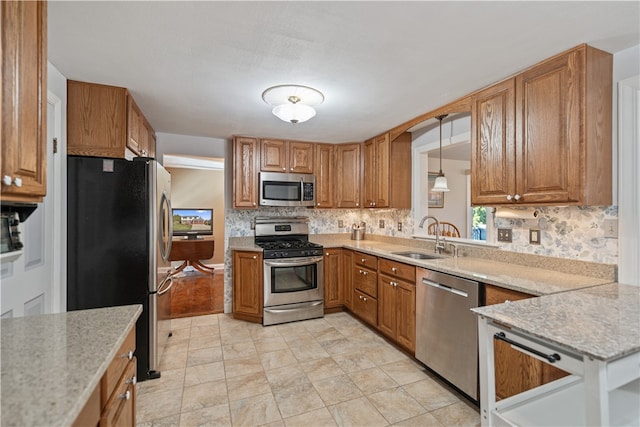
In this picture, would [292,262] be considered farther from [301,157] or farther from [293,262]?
[301,157]

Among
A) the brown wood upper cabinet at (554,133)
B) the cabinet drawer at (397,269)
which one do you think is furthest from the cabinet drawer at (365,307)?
the brown wood upper cabinet at (554,133)

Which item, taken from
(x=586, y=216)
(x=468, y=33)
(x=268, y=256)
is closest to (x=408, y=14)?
(x=468, y=33)

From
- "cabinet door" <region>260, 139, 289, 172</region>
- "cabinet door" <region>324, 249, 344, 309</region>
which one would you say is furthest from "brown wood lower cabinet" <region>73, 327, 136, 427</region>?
"cabinet door" <region>260, 139, 289, 172</region>

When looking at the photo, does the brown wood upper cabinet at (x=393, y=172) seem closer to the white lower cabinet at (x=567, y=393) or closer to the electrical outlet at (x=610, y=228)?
the electrical outlet at (x=610, y=228)

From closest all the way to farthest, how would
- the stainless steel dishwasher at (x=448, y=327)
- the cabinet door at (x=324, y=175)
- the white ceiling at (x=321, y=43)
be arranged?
the white ceiling at (x=321, y=43)
the stainless steel dishwasher at (x=448, y=327)
the cabinet door at (x=324, y=175)

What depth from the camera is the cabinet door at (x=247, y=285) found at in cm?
351

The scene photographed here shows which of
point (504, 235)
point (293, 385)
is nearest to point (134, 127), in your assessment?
point (293, 385)

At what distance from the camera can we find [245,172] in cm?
372

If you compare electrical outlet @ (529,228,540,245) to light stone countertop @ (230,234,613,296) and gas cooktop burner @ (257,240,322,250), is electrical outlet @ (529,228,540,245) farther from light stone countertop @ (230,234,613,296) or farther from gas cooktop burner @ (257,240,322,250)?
gas cooktop burner @ (257,240,322,250)

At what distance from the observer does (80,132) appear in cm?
216

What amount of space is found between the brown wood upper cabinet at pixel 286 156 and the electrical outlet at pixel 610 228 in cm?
298

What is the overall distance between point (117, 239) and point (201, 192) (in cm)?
463

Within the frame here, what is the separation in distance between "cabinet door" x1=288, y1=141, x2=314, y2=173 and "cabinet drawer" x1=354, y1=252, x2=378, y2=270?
133 centimetres

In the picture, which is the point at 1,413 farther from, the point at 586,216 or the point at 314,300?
the point at 314,300
